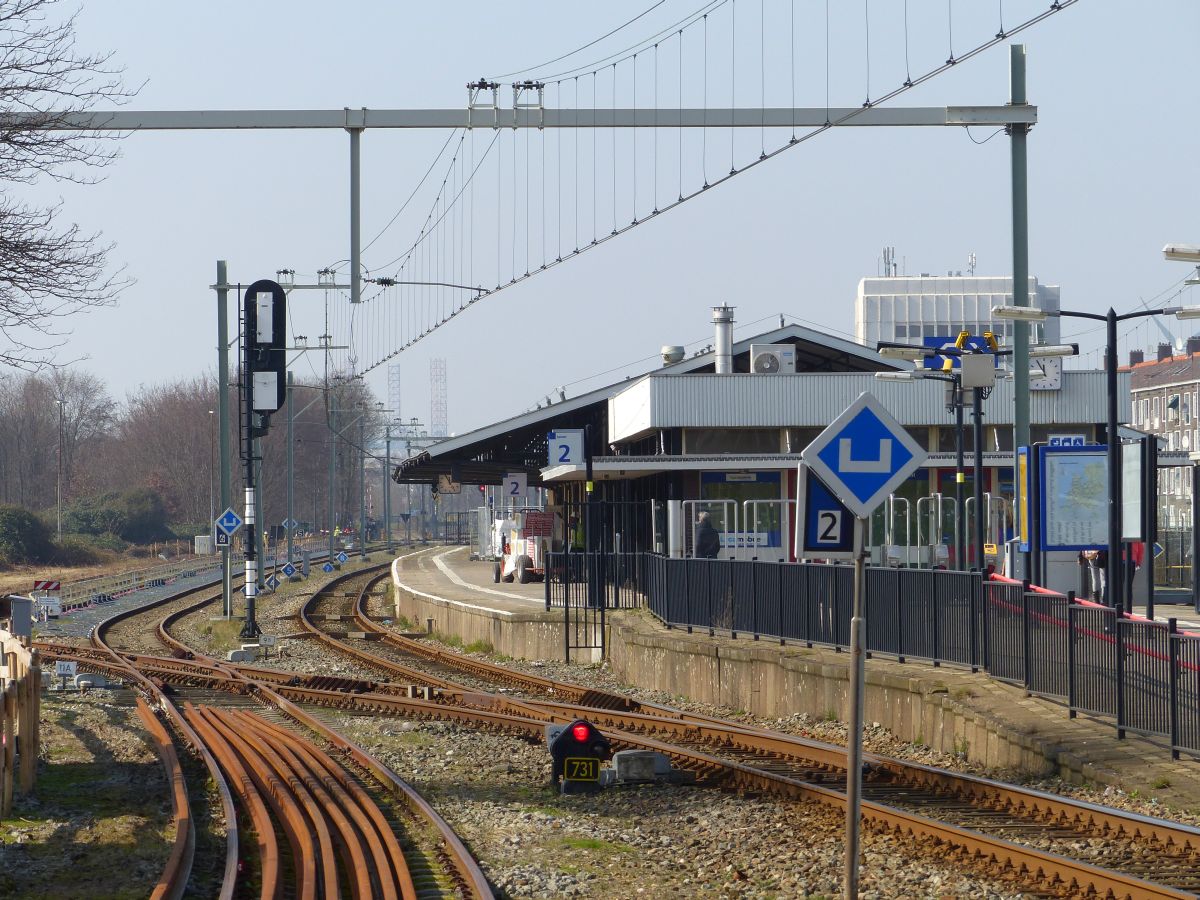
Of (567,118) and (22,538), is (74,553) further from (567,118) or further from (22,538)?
(567,118)

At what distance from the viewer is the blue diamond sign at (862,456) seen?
767 cm

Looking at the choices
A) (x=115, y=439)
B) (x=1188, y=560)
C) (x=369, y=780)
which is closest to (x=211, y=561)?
(x=115, y=439)

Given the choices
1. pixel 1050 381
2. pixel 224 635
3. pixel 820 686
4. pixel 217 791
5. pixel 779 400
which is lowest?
pixel 224 635

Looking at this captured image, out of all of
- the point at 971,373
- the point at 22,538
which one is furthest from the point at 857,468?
the point at 22,538

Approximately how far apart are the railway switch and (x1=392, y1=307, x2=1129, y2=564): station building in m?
17.2

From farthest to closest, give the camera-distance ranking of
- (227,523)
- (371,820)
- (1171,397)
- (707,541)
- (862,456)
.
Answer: (1171,397) < (227,523) < (707,541) < (371,820) < (862,456)

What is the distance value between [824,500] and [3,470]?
10948 centimetres

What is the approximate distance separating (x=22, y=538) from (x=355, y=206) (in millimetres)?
58287

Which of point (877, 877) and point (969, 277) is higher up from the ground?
point (969, 277)

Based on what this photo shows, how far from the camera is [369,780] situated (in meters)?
14.0

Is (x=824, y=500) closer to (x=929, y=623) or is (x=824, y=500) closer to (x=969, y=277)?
(x=929, y=623)

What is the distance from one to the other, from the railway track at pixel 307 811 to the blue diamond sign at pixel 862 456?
334 centimetres

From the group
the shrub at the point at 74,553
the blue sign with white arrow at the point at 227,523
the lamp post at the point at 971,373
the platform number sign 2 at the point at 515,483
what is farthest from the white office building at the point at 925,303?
the lamp post at the point at 971,373

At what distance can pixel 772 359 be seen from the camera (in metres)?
36.9
